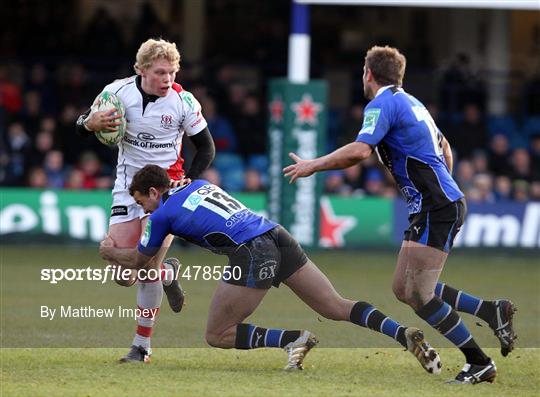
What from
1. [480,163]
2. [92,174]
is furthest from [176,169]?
[480,163]

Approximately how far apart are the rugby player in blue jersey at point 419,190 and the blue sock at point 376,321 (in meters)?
0.18

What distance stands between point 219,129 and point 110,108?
994cm

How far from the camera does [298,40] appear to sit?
1588cm

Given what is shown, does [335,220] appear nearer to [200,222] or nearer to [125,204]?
[125,204]

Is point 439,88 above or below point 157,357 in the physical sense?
above

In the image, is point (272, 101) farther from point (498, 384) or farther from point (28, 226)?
point (498, 384)

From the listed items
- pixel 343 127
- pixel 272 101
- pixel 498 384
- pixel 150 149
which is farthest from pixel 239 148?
pixel 498 384

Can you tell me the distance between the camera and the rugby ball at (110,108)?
Result: 28.1 feet

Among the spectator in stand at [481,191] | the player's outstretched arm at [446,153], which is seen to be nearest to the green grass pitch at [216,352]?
the player's outstretched arm at [446,153]

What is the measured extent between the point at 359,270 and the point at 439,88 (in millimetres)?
6238

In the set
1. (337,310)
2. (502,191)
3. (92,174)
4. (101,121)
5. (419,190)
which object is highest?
(101,121)

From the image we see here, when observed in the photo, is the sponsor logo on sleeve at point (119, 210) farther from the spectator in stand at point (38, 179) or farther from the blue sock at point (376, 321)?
the spectator in stand at point (38, 179)

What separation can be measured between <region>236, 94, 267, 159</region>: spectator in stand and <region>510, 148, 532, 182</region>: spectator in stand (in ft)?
12.0

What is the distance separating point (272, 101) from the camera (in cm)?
1623
